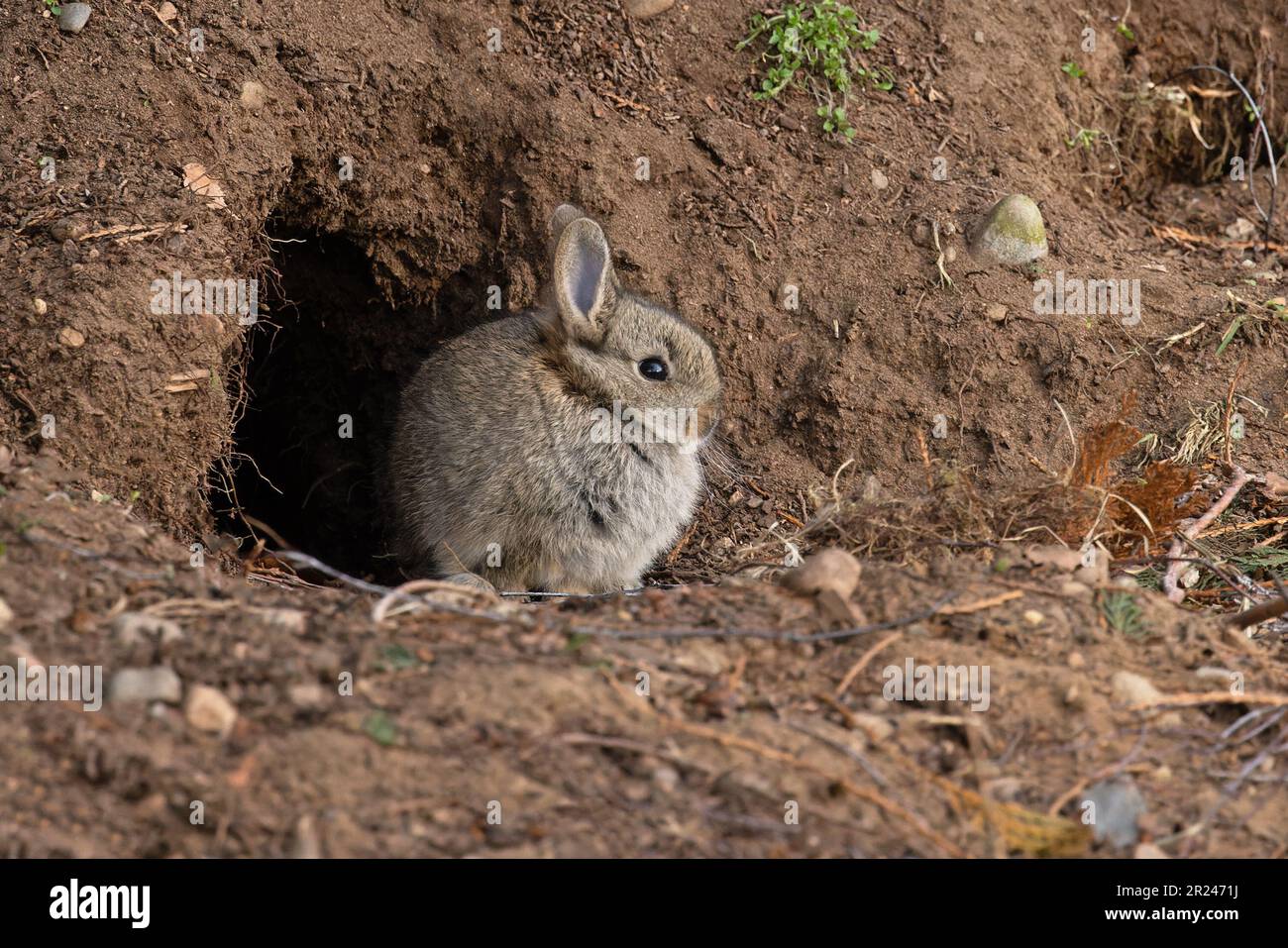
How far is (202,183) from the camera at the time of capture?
5547mm

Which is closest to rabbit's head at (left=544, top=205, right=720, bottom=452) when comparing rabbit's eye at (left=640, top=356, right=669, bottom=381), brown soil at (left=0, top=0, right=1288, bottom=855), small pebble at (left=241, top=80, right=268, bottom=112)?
rabbit's eye at (left=640, top=356, right=669, bottom=381)

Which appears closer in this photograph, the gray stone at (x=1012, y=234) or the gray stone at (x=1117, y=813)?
the gray stone at (x=1117, y=813)

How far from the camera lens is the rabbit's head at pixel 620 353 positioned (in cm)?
549

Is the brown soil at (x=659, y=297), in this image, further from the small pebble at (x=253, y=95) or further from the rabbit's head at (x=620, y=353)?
the rabbit's head at (x=620, y=353)

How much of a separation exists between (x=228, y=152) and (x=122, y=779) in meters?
3.62

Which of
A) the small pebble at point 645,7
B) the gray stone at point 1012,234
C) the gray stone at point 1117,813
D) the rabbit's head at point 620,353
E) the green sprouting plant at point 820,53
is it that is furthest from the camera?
the small pebble at point 645,7

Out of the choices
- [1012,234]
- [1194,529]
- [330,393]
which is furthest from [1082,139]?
[330,393]

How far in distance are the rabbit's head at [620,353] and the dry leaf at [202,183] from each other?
1532mm

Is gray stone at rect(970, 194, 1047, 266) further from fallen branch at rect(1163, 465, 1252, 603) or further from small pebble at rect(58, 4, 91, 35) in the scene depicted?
small pebble at rect(58, 4, 91, 35)

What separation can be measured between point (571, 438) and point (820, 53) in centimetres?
263

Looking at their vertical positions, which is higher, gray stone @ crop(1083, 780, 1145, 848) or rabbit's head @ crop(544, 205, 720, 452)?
rabbit's head @ crop(544, 205, 720, 452)

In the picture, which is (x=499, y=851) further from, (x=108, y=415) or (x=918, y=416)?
(x=918, y=416)

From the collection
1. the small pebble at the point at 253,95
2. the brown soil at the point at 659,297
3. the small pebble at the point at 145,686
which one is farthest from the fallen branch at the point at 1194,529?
the small pebble at the point at 253,95

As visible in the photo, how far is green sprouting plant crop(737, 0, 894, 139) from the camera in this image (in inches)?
256
